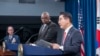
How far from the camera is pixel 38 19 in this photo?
8.20 metres

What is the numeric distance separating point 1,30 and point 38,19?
112 cm

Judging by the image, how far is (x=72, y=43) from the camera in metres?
2.75

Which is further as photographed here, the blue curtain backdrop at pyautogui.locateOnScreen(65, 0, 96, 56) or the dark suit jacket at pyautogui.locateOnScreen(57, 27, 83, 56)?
the blue curtain backdrop at pyautogui.locateOnScreen(65, 0, 96, 56)

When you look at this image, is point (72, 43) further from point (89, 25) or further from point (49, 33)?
point (89, 25)

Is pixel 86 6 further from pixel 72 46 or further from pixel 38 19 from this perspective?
pixel 38 19

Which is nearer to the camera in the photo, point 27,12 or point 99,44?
point 99,44

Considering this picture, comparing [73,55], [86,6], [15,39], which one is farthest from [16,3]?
[73,55]

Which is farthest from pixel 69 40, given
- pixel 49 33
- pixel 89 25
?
pixel 89 25

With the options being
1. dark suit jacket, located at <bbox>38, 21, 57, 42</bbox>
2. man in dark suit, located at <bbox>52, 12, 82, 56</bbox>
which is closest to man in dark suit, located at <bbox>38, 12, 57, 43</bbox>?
dark suit jacket, located at <bbox>38, 21, 57, 42</bbox>

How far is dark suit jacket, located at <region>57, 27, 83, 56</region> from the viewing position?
267cm

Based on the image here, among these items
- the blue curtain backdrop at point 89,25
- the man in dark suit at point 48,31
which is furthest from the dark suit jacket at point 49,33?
the blue curtain backdrop at point 89,25

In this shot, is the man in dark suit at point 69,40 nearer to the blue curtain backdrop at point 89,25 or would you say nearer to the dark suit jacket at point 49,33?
the dark suit jacket at point 49,33

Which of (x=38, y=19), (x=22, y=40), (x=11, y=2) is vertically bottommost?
(x=22, y=40)

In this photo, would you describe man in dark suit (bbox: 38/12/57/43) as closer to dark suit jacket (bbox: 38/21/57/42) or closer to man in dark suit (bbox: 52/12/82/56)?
dark suit jacket (bbox: 38/21/57/42)
